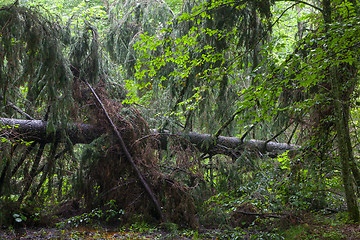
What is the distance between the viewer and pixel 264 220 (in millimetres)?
5508

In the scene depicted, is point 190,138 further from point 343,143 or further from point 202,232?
point 343,143

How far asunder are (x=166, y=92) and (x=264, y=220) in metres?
5.01

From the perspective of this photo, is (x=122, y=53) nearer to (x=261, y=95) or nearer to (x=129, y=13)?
(x=129, y=13)

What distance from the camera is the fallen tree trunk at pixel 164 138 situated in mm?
5832

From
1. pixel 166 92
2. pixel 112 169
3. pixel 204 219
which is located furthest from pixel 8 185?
pixel 166 92

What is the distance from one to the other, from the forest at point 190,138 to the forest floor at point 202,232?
27mm

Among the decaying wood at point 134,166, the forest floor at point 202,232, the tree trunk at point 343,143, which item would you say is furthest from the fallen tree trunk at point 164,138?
the tree trunk at point 343,143

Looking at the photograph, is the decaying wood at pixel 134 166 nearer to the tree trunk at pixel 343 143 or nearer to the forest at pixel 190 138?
the forest at pixel 190 138

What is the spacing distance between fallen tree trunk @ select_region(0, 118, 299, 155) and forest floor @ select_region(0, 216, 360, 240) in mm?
1742

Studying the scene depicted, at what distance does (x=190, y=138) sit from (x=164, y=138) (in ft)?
2.18

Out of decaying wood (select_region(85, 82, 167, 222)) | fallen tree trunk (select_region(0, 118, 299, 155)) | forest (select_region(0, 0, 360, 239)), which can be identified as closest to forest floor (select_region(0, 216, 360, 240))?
forest (select_region(0, 0, 360, 239))

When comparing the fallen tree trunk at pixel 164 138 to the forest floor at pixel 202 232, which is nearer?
the forest floor at pixel 202 232

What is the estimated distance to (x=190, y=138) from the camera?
756cm

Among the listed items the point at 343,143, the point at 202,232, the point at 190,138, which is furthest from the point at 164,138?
the point at 343,143
